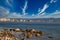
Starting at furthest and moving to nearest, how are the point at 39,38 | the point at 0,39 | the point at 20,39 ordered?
the point at 39,38 → the point at 20,39 → the point at 0,39

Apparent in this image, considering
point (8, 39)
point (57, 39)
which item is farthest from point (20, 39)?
point (57, 39)

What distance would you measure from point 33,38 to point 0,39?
1.47 metres

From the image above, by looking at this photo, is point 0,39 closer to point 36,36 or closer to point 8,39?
point 8,39

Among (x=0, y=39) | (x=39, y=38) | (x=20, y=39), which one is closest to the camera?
(x=0, y=39)

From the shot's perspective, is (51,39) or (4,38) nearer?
(4,38)

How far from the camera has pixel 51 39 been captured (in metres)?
7.43

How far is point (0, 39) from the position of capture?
6426mm

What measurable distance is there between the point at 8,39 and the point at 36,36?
1644 mm

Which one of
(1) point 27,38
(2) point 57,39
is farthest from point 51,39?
(1) point 27,38

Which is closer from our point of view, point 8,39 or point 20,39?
point 8,39

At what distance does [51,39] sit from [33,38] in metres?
0.62

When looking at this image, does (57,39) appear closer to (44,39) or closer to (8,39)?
(44,39)

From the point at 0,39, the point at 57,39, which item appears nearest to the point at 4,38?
the point at 0,39

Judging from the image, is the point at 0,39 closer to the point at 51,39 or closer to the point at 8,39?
the point at 8,39
